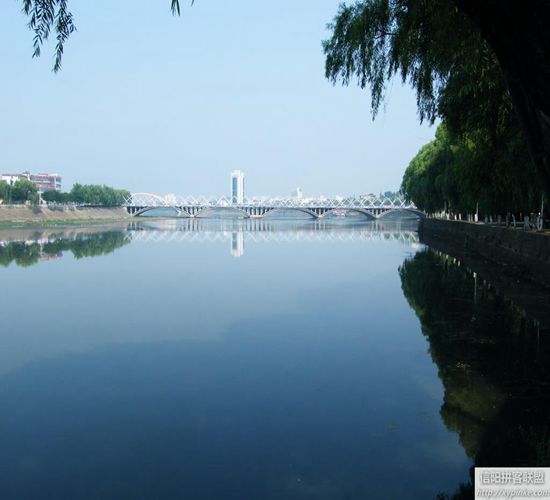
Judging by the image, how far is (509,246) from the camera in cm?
2330

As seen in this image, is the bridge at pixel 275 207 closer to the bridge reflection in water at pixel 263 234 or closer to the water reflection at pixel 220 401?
the bridge reflection in water at pixel 263 234

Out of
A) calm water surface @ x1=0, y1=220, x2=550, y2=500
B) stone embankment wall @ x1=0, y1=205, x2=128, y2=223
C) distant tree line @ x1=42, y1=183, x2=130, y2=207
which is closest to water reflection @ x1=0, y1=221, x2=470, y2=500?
calm water surface @ x1=0, y1=220, x2=550, y2=500

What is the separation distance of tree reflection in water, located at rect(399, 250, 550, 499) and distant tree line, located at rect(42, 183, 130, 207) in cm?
9217

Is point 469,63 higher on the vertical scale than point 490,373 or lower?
higher

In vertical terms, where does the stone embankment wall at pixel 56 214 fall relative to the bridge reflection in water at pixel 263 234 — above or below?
above

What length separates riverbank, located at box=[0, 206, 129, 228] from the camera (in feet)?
247

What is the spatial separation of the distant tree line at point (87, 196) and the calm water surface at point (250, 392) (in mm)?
87357

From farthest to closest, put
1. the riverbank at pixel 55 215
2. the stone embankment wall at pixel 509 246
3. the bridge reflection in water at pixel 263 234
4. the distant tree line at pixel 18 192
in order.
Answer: the distant tree line at pixel 18 192 → the riverbank at pixel 55 215 → the bridge reflection in water at pixel 263 234 → the stone embankment wall at pixel 509 246

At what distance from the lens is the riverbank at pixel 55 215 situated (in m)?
75.2

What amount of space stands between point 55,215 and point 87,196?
16.2 metres

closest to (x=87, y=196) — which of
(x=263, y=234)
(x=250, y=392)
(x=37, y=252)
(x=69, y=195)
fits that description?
(x=69, y=195)

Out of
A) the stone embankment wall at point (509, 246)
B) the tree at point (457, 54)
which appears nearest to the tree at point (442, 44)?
the tree at point (457, 54)

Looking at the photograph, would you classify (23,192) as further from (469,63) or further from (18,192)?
(469,63)

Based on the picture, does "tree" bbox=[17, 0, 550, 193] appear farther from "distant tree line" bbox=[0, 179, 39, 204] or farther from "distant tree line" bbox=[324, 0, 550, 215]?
"distant tree line" bbox=[0, 179, 39, 204]
